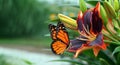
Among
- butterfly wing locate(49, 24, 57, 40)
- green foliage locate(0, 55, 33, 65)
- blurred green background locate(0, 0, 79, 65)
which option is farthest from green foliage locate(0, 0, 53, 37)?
butterfly wing locate(49, 24, 57, 40)

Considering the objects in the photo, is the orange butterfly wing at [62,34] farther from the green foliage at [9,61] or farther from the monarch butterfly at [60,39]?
the green foliage at [9,61]

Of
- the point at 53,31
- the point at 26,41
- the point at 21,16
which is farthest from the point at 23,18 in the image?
the point at 53,31

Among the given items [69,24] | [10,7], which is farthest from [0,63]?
[10,7]

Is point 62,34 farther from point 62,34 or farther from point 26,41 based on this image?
point 26,41

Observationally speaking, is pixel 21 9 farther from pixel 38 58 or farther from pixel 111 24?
pixel 111 24

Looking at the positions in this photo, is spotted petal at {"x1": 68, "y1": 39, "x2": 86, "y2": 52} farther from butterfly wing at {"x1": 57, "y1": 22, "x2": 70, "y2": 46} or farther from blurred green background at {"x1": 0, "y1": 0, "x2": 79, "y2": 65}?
blurred green background at {"x1": 0, "y1": 0, "x2": 79, "y2": 65}

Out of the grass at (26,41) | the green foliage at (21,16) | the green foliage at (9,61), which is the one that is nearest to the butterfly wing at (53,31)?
the green foliage at (9,61)

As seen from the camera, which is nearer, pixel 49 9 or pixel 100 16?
pixel 100 16
